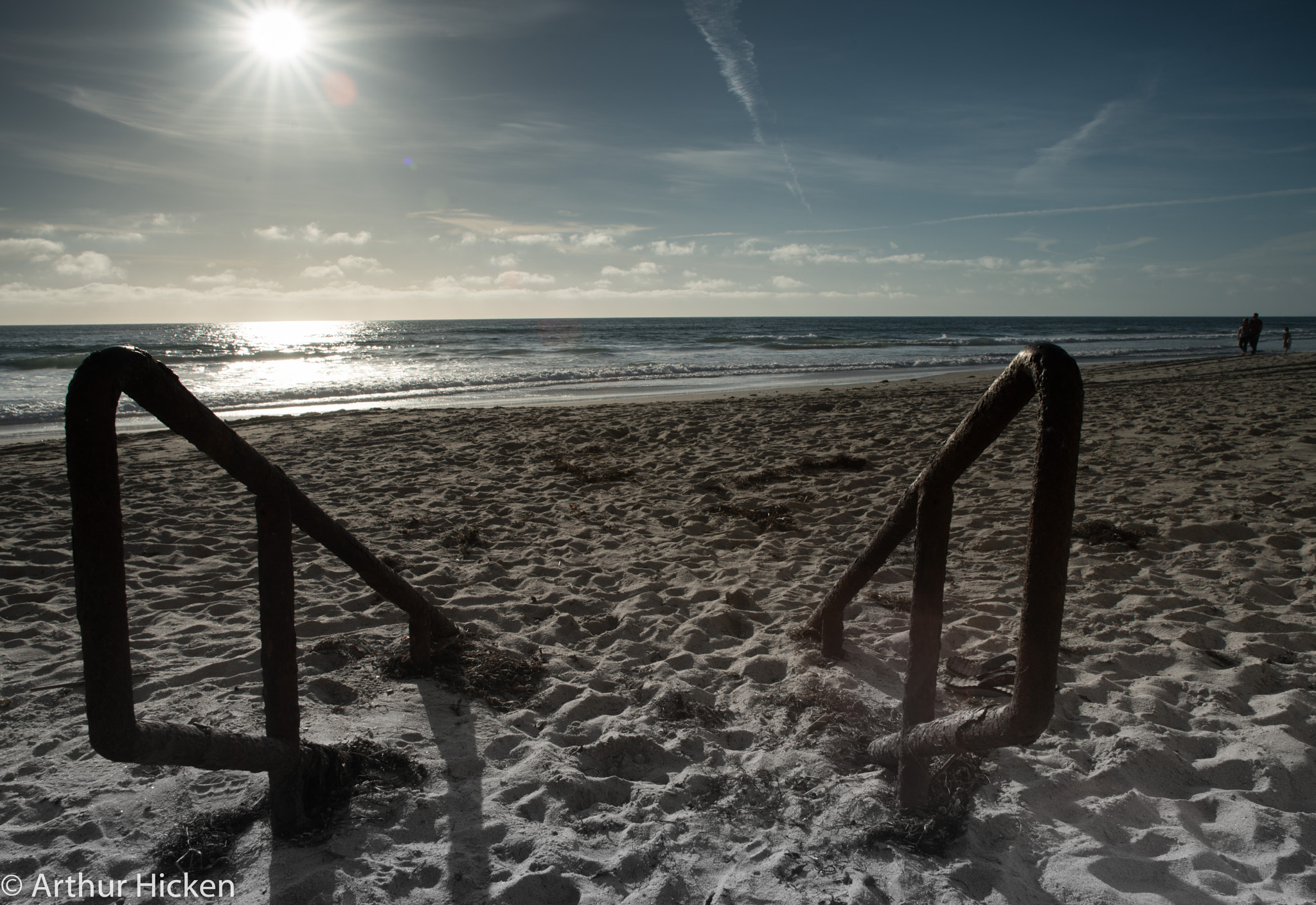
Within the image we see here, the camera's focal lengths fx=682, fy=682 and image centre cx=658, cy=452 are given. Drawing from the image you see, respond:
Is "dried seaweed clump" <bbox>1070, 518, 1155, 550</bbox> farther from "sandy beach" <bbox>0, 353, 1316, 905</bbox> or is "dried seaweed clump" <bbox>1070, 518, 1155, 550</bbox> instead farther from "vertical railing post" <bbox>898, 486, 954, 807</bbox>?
Result: "vertical railing post" <bbox>898, 486, 954, 807</bbox>

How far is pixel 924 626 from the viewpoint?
2.20 m

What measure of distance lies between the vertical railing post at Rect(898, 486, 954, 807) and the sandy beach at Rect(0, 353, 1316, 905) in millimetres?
147

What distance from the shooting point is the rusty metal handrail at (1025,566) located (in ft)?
5.31

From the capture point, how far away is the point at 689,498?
623 centimetres

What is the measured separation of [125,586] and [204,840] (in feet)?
2.85

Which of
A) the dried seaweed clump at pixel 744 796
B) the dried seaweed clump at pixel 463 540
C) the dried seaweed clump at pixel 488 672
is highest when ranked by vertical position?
the dried seaweed clump at pixel 463 540

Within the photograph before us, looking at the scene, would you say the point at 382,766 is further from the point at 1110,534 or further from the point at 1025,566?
the point at 1110,534

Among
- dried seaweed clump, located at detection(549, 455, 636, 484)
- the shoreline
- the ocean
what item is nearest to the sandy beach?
dried seaweed clump, located at detection(549, 455, 636, 484)

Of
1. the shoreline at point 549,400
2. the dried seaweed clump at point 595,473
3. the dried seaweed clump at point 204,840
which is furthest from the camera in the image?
the shoreline at point 549,400

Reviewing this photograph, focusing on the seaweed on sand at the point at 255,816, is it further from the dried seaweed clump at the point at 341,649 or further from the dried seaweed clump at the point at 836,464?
the dried seaweed clump at the point at 836,464

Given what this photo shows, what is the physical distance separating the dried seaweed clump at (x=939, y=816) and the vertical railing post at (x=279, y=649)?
6.11 ft

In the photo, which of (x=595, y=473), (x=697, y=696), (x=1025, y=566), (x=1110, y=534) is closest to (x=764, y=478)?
(x=595, y=473)

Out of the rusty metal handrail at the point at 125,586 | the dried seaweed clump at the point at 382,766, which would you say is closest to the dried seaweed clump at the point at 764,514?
the dried seaweed clump at the point at 382,766

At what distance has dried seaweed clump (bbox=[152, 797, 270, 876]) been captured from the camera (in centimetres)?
209
